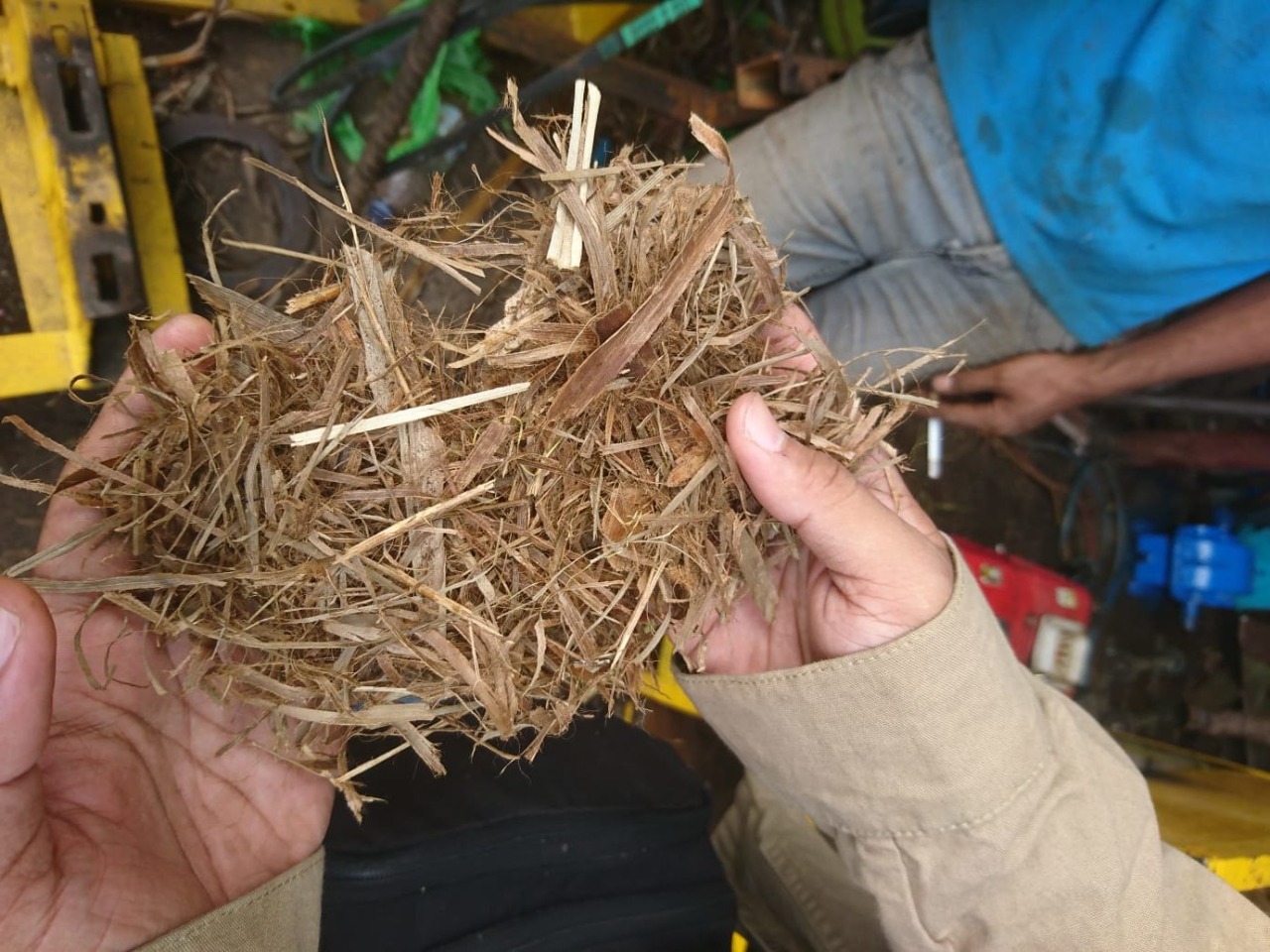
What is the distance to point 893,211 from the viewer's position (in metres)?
1.47

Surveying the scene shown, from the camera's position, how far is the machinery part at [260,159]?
1.63 m

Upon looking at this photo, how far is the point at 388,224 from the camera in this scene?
1.73m

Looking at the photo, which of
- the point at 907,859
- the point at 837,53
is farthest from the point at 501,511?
the point at 837,53

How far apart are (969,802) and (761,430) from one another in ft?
1.62

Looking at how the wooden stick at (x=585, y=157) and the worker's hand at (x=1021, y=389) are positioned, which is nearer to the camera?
the wooden stick at (x=585, y=157)

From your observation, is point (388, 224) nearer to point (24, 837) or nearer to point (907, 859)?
point (24, 837)

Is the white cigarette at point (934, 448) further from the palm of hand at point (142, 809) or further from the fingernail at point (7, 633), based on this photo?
the fingernail at point (7, 633)

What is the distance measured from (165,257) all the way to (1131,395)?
6.77 ft

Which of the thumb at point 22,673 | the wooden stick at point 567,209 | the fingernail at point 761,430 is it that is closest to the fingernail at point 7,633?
the thumb at point 22,673

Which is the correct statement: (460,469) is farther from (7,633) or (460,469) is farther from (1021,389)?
(1021,389)

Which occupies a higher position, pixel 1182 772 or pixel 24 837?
pixel 24 837

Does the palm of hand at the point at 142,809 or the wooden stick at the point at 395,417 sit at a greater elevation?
the wooden stick at the point at 395,417

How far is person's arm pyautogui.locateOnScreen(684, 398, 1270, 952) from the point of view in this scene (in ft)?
2.80

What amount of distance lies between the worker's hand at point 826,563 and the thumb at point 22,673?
59 cm
